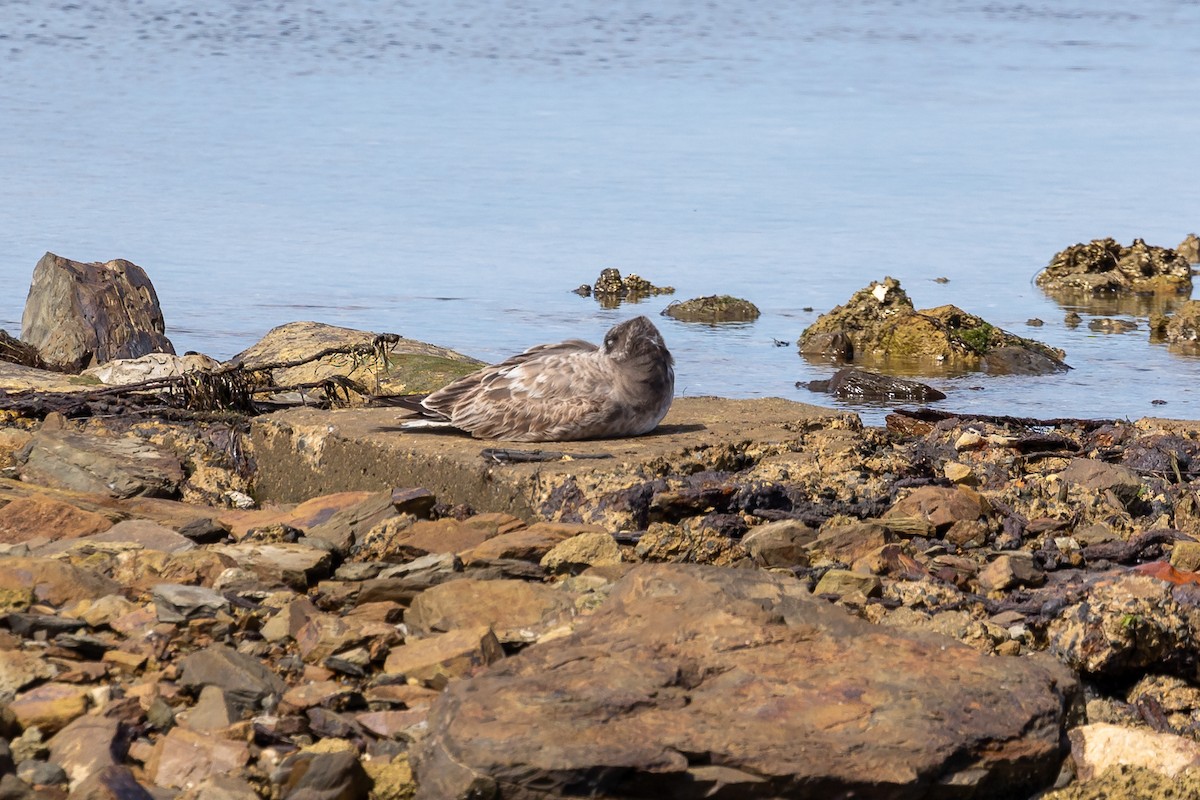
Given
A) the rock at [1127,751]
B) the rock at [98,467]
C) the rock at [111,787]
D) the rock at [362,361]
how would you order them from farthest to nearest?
1. the rock at [362,361]
2. the rock at [98,467]
3. the rock at [1127,751]
4. the rock at [111,787]

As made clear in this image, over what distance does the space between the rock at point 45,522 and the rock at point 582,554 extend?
1635 millimetres

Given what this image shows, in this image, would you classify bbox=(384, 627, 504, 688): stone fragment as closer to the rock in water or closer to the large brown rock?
the large brown rock

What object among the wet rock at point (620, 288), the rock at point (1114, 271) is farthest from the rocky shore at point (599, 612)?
the rock at point (1114, 271)

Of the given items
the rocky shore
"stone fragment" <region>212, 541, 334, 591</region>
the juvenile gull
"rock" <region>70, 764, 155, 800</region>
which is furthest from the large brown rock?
the juvenile gull

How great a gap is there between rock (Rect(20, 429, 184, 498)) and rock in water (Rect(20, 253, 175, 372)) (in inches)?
140

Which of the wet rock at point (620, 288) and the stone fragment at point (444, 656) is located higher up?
the wet rock at point (620, 288)

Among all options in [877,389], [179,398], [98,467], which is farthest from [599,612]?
[877,389]

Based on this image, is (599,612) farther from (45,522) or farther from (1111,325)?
(1111,325)

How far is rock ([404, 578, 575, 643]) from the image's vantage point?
4957mm

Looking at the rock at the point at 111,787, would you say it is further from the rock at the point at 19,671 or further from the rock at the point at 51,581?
the rock at the point at 51,581

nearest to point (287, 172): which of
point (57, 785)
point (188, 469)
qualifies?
point (188, 469)

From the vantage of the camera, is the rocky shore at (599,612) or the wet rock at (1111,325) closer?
the rocky shore at (599,612)

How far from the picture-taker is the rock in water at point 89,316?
1104 centimetres

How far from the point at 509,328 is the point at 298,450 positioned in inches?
223
